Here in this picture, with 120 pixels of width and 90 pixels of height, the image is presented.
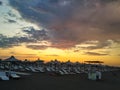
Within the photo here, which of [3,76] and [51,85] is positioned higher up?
[3,76]

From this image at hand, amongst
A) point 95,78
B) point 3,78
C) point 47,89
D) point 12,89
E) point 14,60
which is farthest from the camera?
point 14,60

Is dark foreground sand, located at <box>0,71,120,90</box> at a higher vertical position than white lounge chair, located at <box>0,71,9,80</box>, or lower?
lower

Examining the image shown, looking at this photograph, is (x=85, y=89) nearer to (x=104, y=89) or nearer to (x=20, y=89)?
(x=104, y=89)

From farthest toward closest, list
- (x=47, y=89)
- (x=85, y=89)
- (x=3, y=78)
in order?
(x=3, y=78) → (x=85, y=89) → (x=47, y=89)

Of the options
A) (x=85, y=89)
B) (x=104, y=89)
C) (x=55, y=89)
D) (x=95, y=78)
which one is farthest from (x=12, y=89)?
(x=95, y=78)

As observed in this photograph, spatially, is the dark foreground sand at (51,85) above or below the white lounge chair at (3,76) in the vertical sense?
below

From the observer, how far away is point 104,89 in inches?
984

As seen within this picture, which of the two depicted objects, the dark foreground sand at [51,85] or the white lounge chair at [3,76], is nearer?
the dark foreground sand at [51,85]

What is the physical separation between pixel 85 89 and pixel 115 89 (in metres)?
4.21

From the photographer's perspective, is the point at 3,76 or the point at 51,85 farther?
the point at 3,76

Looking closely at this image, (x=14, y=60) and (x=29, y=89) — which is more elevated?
(x=14, y=60)

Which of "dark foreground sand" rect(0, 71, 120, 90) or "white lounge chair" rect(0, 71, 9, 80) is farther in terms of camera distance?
"white lounge chair" rect(0, 71, 9, 80)

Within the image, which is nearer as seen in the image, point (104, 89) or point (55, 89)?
point (55, 89)

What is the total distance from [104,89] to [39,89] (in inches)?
310
